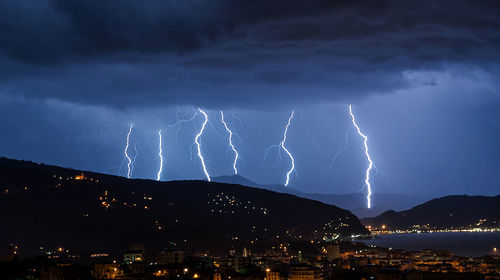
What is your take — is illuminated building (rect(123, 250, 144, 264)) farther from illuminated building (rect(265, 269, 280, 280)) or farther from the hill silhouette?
the hill silhouette

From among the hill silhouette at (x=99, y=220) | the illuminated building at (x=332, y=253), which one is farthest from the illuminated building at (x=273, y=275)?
the hill silhouette at (x=99, y=220)

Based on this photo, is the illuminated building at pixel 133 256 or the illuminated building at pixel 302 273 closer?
the illuminated building at pixel 302 273

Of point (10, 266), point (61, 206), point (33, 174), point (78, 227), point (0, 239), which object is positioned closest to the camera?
point (10, 266)

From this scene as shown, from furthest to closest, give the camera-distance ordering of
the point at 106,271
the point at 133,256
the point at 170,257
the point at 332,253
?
1. the point at 332,253
2. the point at 133,256
3. the point at 170,257
4. the point at 106,271

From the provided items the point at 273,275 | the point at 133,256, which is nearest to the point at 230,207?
the point at 133,256

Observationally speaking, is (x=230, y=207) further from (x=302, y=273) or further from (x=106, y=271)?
(x=106, y=271)

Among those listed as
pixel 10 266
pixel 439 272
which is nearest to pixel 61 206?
pixel 10 266

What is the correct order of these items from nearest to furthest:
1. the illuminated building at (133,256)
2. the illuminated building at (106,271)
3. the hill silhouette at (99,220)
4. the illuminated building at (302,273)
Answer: the illuminated building at (106,271) < the illuminated building at (302,273) < the illuminated building at (133,256) < the hill silhouette at (99,220)

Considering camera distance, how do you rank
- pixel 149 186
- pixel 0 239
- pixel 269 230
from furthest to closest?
1. pixel 149 186
2. pixel 269 230
3. pixel 0 239

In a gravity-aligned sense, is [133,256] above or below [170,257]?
above

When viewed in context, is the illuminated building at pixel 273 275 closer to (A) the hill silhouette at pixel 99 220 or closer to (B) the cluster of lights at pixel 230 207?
(A) the hill silhouette at pixel 99 220

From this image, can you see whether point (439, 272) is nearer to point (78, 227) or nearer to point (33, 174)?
point (78, 227)
